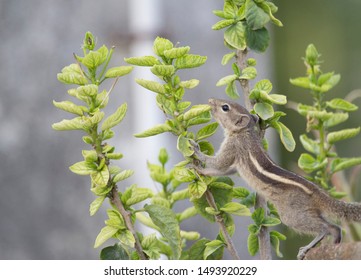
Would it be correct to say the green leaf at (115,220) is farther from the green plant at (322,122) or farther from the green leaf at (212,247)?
the green plant at (322,122)

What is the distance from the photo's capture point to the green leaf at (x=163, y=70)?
0.76m

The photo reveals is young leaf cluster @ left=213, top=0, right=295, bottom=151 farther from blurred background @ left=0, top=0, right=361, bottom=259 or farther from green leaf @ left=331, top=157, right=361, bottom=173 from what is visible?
blurred background @ left=0, top=0, right=361, bottom=259

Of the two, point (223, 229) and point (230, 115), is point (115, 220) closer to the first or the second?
point (223, 229)

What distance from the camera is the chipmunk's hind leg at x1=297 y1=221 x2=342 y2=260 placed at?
0.86m

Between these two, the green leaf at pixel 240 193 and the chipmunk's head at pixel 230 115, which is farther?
the chipmunk's head at pixel 230 115

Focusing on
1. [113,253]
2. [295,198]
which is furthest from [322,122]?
[113,253]

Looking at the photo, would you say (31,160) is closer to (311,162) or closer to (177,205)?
(177,205)

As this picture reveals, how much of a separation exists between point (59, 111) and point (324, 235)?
1140 millimetres

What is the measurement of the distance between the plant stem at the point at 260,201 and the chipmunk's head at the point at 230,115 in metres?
0.18

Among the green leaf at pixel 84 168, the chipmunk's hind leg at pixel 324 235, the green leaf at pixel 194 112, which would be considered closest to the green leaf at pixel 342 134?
the chipmunk's hind leg at pixel 324 235

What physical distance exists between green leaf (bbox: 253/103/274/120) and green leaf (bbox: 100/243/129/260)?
0.21m

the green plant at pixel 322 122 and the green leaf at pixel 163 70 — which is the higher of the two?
the green leaf at pixel 163 70

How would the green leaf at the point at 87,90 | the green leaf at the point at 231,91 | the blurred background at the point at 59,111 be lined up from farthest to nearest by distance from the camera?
the blurred background at the point at 59,111, the green leaf at the point at 231,91, the green leaf at the point at 87,90

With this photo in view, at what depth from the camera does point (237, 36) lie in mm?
807
